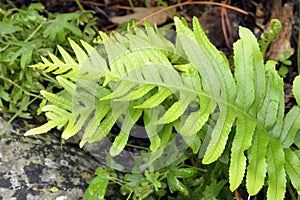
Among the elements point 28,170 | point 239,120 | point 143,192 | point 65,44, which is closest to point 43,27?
point 65,44

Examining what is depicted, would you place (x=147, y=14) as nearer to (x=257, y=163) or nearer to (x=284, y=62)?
(x=284, y=62)

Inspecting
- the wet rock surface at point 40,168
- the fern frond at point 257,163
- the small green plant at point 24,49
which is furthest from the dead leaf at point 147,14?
the fern frond at point 257,163

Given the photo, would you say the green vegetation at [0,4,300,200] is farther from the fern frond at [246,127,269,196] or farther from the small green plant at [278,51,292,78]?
the small green plant at [278,51,292,78]

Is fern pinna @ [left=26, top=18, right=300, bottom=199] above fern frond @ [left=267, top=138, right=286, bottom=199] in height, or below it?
above

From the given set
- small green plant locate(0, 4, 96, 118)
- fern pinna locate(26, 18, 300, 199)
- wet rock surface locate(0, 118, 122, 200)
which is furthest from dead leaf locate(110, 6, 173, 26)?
fern pinna locate(26, 18, 300, 199)

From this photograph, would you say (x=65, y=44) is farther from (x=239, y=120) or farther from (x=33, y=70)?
(x=239, y=120)

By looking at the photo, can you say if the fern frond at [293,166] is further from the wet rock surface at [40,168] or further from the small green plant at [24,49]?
the small green plant at [24,49]
